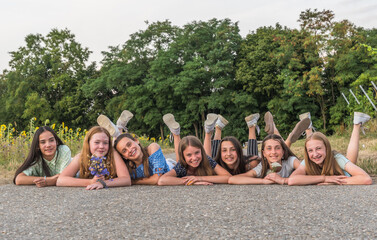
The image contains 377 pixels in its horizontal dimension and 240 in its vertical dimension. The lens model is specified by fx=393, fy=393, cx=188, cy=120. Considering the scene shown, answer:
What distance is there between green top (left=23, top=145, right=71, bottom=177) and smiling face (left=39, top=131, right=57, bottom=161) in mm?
126

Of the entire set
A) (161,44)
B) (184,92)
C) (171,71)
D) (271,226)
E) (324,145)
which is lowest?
(271,226)

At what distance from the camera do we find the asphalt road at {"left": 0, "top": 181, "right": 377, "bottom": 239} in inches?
107

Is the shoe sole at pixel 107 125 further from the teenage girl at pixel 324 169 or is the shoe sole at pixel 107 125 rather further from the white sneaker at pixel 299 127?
the white sneaker at pixel 299 127

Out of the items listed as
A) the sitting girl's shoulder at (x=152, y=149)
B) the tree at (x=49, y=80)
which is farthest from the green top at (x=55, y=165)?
the tree at (x=49, y=80)

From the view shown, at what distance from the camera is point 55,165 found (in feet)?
17.6

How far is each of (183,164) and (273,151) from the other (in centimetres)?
120

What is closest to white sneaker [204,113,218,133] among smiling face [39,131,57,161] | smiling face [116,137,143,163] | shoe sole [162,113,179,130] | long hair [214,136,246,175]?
shoe sole [162,113,179,130]

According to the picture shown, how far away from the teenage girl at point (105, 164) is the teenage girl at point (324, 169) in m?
2.10

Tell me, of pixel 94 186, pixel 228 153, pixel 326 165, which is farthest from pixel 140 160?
pixel 326 165

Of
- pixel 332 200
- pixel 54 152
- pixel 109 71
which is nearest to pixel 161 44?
pixel 109 71

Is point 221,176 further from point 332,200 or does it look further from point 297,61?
point 297,61

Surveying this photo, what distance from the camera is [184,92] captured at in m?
25.3

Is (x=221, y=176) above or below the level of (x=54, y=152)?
below

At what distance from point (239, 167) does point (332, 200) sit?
1875 millimetres
